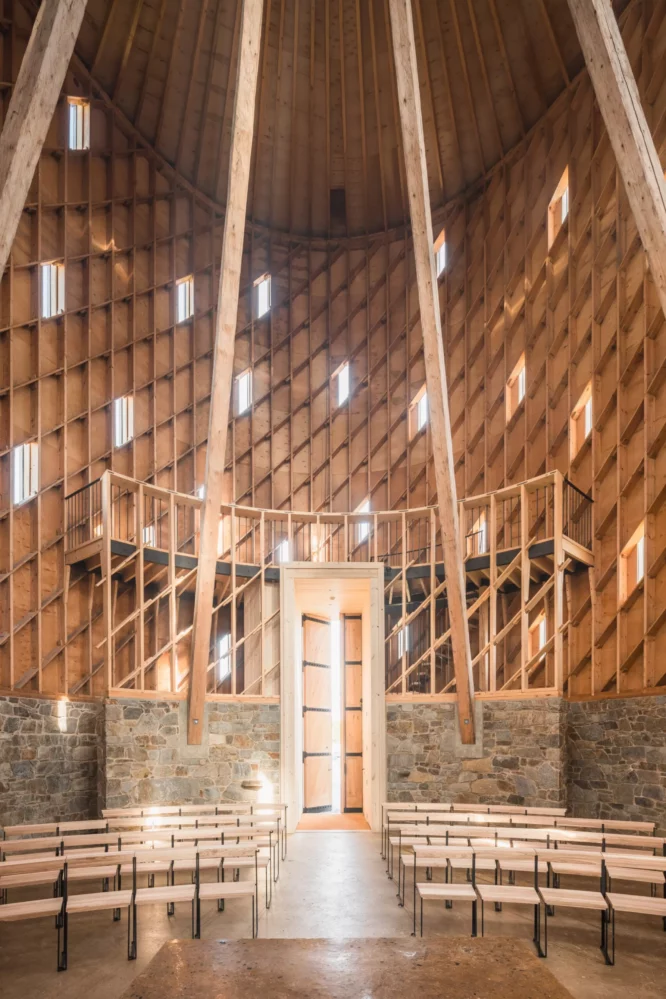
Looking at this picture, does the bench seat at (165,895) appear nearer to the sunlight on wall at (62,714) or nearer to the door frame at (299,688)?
the door frame at (299,688)

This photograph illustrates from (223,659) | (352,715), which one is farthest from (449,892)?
(223,659)

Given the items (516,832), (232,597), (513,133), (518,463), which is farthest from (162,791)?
(513,133)

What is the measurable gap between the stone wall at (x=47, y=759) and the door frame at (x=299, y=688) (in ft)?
9.66

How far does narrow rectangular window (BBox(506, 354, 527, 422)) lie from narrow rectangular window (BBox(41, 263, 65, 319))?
8380mm

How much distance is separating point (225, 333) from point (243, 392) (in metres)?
8.66

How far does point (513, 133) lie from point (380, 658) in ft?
34.6

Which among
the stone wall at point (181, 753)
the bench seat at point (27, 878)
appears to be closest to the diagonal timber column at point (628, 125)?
the bench seat at point (27, 878)

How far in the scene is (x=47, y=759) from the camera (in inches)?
482

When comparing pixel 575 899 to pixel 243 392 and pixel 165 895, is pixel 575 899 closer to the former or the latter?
pixel 165 895

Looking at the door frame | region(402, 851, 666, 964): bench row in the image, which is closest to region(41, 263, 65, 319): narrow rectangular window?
the door frame

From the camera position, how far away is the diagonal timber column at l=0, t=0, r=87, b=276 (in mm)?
5855

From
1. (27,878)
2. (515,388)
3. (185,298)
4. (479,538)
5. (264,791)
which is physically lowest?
(264,791)

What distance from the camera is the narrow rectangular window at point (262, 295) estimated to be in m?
18.6

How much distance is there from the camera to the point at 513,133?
52.4 feet
